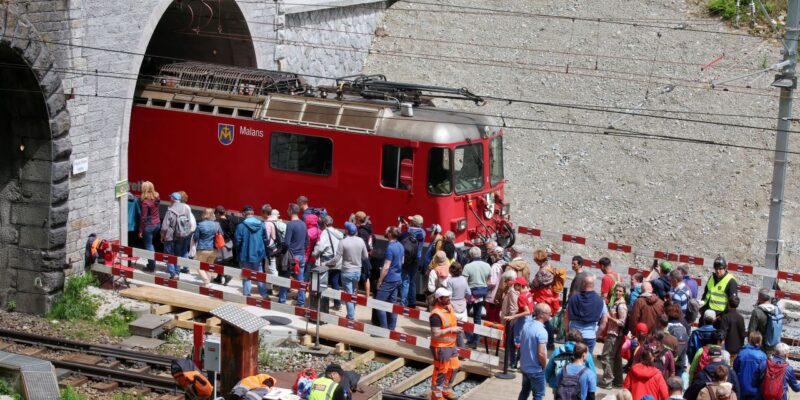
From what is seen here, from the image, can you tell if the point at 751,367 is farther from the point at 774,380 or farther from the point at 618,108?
the point at 618,108

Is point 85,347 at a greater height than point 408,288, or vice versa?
point 408,288

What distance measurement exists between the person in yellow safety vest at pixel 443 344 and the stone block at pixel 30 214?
7.51 metres

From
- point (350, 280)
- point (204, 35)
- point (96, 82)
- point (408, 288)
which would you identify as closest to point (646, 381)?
point (350, 280)

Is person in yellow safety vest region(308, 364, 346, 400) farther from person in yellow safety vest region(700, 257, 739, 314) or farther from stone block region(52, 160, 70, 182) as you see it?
stone block region(52, 160, 70, 182)

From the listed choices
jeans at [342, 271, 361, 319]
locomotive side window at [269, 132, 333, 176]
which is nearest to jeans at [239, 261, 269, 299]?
jeans at [342, 271, 361, 319]

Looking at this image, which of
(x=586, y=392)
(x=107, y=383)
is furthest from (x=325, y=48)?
(x=586, y=392)

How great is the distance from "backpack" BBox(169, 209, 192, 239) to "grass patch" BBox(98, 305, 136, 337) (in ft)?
5.75

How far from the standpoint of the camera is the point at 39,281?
62.2ft

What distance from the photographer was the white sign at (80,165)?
1928 cm

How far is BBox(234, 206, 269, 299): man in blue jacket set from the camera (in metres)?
18.6

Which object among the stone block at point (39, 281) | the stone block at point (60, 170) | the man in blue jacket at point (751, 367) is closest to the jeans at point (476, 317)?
the man in blue jacket at point (751, 367)

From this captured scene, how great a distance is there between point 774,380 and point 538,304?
9.24 ft

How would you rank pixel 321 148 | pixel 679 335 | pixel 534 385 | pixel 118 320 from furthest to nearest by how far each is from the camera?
A: pixel 321 148, pixel 118 320, pixel 679 335, pixel 534 385

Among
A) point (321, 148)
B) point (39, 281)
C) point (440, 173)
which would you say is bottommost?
point (39, 281)
